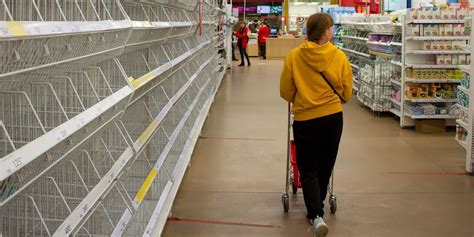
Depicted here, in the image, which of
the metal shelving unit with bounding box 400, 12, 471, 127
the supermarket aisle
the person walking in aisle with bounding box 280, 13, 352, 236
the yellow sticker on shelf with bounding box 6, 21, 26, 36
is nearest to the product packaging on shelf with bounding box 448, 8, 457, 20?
the metal shelving unit with bounding box 400, 12, 471, 127

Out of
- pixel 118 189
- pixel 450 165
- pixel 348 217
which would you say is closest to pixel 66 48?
pixel 118 189

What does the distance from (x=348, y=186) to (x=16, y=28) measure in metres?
5.09

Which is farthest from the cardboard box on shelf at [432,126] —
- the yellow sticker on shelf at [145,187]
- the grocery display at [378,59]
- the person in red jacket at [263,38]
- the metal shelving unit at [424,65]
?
the person in red jacket at [263,38]

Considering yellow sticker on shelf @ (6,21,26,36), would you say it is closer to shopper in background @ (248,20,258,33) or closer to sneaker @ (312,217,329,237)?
sneaker @ (312,217,329,237)

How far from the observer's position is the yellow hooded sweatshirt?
4707 mm

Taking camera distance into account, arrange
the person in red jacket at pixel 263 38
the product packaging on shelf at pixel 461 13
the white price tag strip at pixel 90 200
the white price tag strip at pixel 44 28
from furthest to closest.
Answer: the person in red jacket at pixel 263 38 → the product packaging on shelf at pixel 461 13 → the white price tag strip at pixel 90 200 → the white price tag strip at pixel 44 28

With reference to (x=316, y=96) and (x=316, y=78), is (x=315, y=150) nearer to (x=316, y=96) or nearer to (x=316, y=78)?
(x=316, y=96)

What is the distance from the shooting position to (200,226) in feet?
16.5

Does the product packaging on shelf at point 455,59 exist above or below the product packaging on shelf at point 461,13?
below

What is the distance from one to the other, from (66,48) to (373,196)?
4366 mm

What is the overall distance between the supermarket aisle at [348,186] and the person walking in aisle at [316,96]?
1.56 ft

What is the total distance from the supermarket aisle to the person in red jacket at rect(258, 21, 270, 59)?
1709 centimetres

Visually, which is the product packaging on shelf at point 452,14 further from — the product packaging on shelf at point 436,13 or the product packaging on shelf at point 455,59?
the product packaging on shelf at point 455,59

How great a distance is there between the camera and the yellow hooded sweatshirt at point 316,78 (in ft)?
15.4
